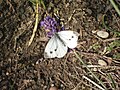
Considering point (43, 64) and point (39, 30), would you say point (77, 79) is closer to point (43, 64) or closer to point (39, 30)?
point (43, 64)

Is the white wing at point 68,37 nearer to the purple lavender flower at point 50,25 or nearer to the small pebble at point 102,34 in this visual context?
the purple lavender flower at point 50,25

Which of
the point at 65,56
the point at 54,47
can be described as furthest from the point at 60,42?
the point at 65,56

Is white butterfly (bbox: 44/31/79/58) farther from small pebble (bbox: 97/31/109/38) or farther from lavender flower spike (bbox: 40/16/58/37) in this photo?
small pebble (bbox: 97/31/109/38)

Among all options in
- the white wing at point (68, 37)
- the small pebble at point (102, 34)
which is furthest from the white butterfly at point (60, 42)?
the small pebble at point (102, 34)

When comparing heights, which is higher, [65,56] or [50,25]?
[50,25]

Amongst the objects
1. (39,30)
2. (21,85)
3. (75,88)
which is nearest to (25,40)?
(39,30)

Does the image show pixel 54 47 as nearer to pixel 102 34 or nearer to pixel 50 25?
pixel 50 25

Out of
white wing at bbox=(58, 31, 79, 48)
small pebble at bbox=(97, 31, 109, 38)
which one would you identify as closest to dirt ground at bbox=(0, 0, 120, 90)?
small pebble at bbox=(97, 31, 109, 38)
